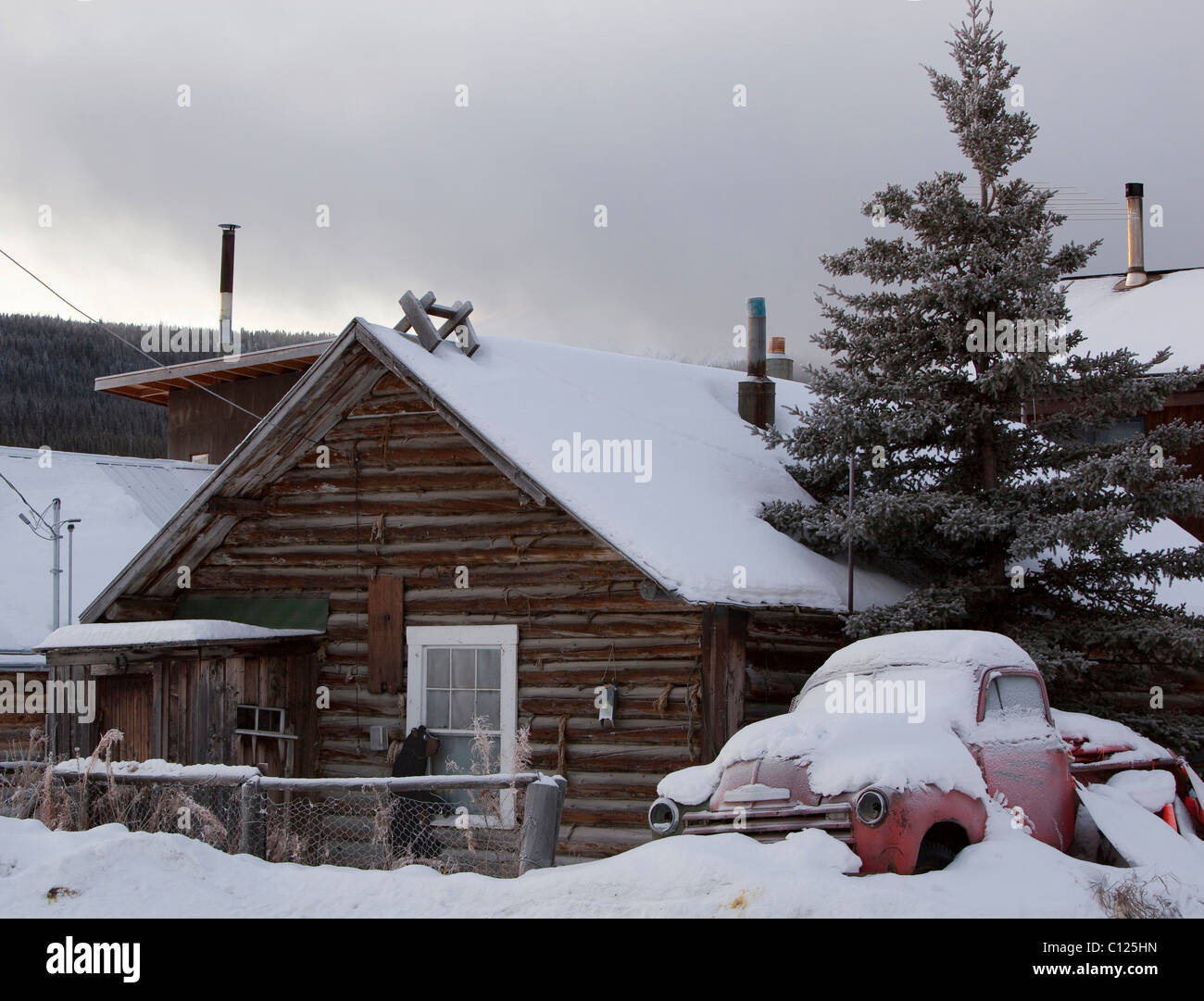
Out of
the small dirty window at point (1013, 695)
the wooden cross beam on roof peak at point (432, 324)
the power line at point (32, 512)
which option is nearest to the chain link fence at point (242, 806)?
the small dirty window at point (1013, 695)

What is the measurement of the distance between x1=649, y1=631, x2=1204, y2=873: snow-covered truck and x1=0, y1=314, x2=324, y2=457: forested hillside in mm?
56471

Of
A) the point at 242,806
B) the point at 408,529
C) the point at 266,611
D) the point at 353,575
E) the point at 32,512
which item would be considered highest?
the point at 32,512

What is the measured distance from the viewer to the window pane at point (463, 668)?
518 inches

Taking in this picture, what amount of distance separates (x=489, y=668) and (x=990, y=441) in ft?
18.8

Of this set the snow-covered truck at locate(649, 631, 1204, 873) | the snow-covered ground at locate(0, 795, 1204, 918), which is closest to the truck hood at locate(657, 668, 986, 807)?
the snow-covered truck at locate(649, 631, 1204, 873)

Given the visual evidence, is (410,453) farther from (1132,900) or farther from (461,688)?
(1132,900)

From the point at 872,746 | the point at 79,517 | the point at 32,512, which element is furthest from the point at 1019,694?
the point at 79,517

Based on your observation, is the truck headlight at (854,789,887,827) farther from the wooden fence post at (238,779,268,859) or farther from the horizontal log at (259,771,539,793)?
the wooden fence post at (238,779,268,859)

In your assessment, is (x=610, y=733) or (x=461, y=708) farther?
(x=461, y=708)

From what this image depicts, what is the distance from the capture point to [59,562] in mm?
19859

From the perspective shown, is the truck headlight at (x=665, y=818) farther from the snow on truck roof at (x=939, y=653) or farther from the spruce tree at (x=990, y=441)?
the spruce tree at (x=990, y=441)

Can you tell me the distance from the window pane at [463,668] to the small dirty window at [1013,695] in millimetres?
5760

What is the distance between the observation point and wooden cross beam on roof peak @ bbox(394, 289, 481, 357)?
45.8 ft

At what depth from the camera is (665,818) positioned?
29.0 ft
